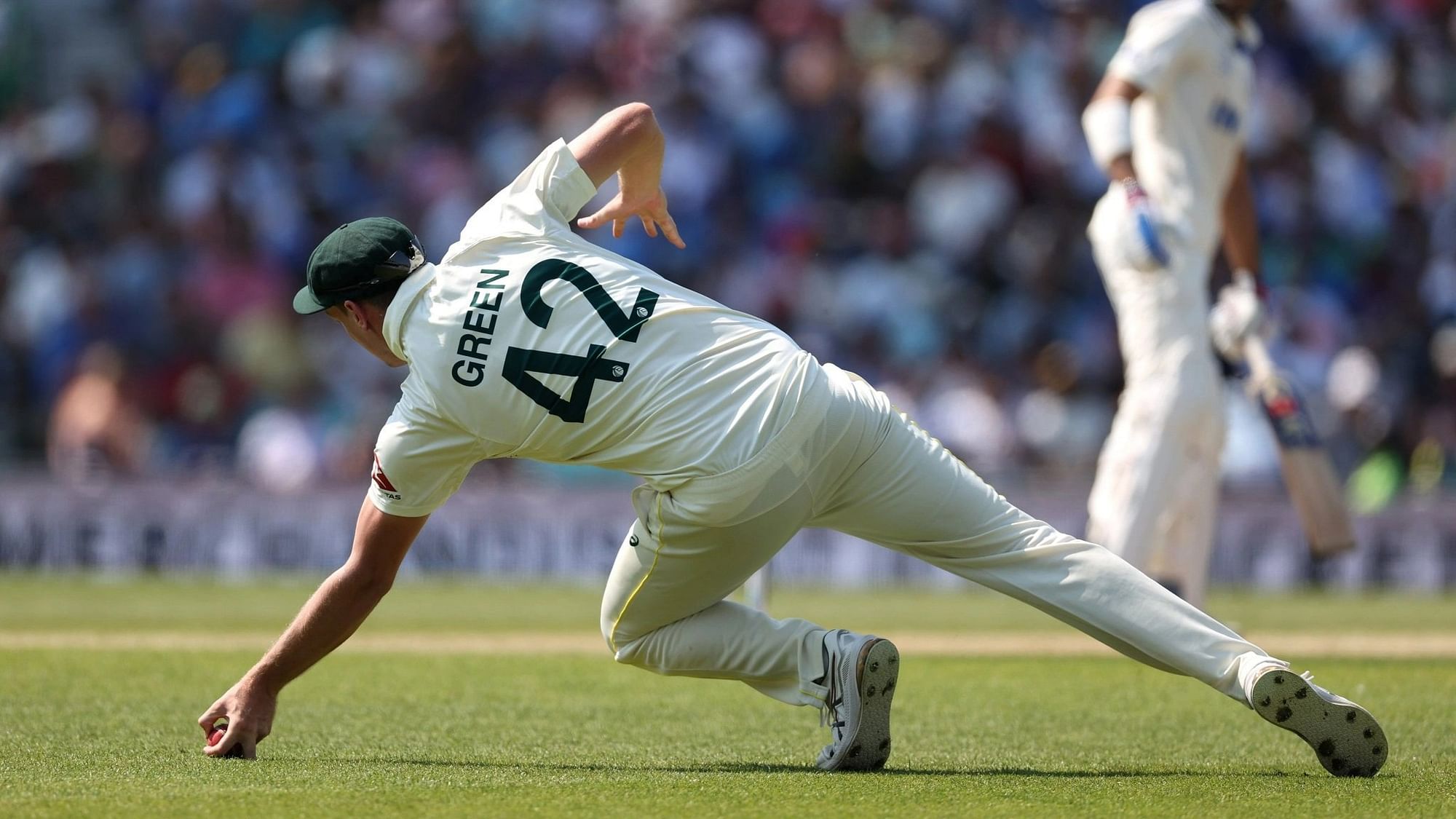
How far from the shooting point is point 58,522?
48.2ft

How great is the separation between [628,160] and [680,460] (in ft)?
3.22

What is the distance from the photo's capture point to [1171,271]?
7.65 metres

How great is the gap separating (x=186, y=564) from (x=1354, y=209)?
1094cm

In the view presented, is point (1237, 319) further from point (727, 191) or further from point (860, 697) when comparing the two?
point (727, 191)

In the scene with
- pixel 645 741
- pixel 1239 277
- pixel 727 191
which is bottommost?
pixel 645 741

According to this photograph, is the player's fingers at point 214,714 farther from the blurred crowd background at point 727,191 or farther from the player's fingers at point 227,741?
the blurred crowd background at point 727,191

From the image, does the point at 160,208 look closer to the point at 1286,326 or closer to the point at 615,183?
the point at 615,183

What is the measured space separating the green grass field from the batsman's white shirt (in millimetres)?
818

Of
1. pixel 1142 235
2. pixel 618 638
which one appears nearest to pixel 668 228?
pixel 618 638

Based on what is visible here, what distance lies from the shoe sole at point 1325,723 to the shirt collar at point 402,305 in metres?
2.34

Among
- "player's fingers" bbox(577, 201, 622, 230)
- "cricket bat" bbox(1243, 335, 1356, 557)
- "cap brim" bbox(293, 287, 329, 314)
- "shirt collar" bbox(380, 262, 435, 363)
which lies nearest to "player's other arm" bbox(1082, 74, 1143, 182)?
"cricket bat" bbox(1243, 335, 1356, 557)

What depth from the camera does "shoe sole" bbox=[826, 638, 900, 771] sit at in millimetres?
4695

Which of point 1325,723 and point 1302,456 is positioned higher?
point 1302,456

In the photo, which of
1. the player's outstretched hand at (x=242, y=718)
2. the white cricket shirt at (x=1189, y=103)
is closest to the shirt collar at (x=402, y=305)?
the player's outstretched hand at (x=242, y=718)
